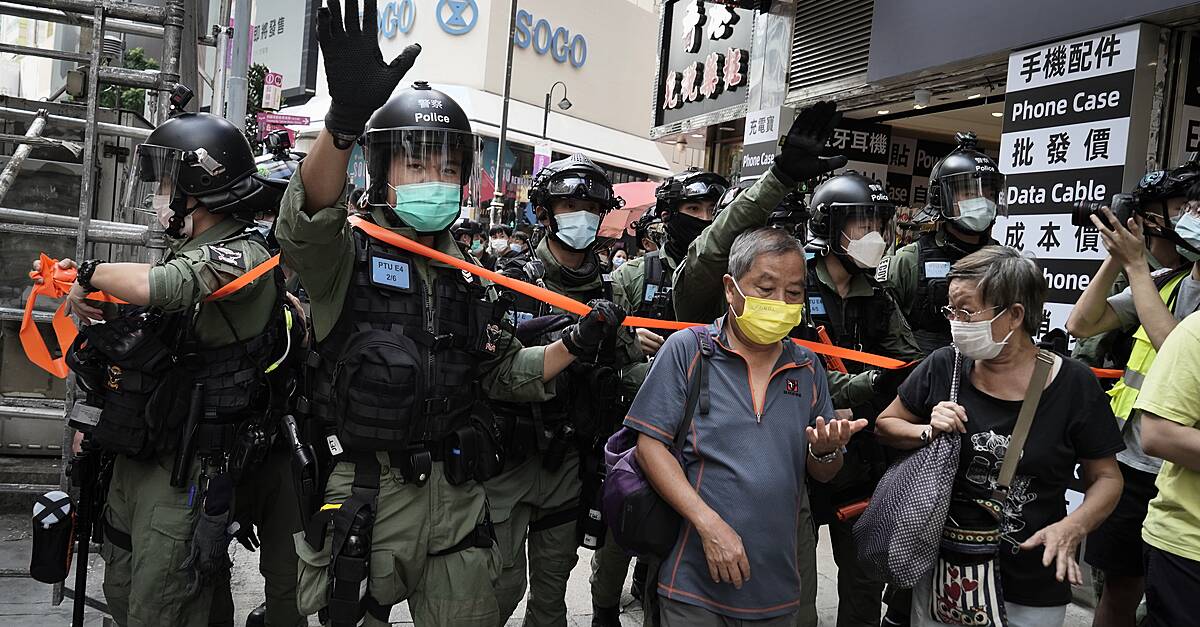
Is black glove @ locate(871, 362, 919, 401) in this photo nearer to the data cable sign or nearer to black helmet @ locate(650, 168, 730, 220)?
black helmet @ locate(650, 168, 730, 220)

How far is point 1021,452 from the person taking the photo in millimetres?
2779

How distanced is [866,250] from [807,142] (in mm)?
1039

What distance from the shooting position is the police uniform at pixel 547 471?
3988mm

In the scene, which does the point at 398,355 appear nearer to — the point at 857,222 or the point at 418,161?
the point at 418,161

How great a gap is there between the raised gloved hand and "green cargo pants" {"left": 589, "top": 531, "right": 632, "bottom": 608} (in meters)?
1.80

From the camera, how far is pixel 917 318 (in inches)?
185

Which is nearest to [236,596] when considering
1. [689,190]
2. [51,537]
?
[51,537]

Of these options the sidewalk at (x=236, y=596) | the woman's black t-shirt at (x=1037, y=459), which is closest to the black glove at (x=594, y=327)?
the woman's black t-shirt at (x=1037, y=459)

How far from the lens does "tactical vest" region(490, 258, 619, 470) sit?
397 centimetres

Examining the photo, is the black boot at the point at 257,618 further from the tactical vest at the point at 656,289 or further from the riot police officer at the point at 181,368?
the tactical vest at the point at 656,289

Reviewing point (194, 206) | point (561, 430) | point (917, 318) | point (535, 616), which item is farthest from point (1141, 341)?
point (194, 206)

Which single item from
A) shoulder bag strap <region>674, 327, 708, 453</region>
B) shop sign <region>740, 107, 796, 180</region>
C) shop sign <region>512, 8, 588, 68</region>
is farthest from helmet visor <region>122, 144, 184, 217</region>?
shop sign <region>512, 8, 588, 68</region>

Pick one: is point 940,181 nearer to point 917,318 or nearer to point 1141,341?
point 917,318

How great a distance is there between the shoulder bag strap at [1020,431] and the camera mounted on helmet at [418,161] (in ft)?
6.29
